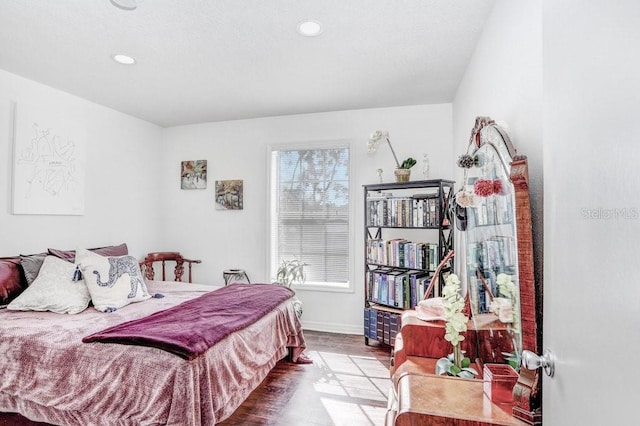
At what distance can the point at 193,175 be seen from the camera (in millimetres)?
4512

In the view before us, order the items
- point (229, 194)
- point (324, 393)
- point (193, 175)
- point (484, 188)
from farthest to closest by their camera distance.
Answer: point (193, 175) → point (229, 194) → point (324, 393) → point (484, 188)

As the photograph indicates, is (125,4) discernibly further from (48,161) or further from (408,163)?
(408,163)

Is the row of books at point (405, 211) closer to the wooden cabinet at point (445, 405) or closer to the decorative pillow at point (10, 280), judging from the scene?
the wooden cabinet at point (445, 405)

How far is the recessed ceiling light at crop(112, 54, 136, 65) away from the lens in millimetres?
2631

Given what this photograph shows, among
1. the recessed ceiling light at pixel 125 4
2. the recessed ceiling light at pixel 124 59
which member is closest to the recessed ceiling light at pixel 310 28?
the recessed ceiling light at pixel 125 4

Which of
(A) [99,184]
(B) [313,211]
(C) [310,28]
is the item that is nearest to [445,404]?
(C) [310,28]

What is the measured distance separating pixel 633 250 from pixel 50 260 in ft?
11.2

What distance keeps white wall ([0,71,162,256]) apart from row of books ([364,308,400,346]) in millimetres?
2865

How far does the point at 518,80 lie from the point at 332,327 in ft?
10.4

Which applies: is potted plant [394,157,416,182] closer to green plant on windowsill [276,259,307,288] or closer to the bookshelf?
the bookshelf

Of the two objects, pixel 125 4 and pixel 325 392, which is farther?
pixel 325 392

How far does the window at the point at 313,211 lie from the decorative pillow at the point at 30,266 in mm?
2183

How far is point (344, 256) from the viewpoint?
401cm

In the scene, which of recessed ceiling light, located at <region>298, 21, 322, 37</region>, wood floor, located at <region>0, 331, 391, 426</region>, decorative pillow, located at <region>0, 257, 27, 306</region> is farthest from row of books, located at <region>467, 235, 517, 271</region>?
decorative pillow, located at <region>0, 257, 27, 306</region>
